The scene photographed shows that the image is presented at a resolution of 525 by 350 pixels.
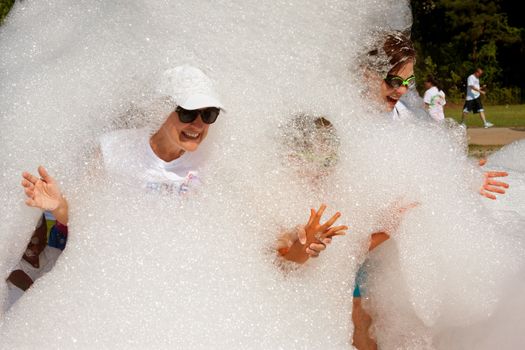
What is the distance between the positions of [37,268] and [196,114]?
0.86m

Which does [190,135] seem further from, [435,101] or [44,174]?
[435,101]

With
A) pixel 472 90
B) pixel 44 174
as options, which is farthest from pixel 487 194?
pixel 472 90

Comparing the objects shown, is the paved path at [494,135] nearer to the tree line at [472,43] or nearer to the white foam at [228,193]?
the white foam at [228,193]

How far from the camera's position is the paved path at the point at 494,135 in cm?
938

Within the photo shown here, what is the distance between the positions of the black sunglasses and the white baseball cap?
19 mm

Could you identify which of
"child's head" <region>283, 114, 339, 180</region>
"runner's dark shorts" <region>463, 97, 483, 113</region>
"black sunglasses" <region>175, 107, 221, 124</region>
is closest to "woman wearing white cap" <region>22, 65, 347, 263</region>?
"black sunglasses" <region>175, 107, 221, 124</region>

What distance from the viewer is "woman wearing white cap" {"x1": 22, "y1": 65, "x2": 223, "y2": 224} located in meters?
2.02

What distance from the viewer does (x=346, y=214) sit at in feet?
7.40

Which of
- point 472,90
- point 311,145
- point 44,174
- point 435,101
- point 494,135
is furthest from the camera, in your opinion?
point 472,90

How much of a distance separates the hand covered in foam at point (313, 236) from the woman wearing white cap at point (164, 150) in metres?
0.37

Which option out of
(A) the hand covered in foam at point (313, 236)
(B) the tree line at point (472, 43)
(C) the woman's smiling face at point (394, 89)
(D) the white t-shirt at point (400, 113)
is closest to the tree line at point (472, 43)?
(B) the tree line at point (472, 43)

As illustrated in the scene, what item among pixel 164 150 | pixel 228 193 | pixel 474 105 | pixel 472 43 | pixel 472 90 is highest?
pixel 164 150

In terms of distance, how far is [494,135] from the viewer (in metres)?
10.4

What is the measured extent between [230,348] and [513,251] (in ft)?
3.69
